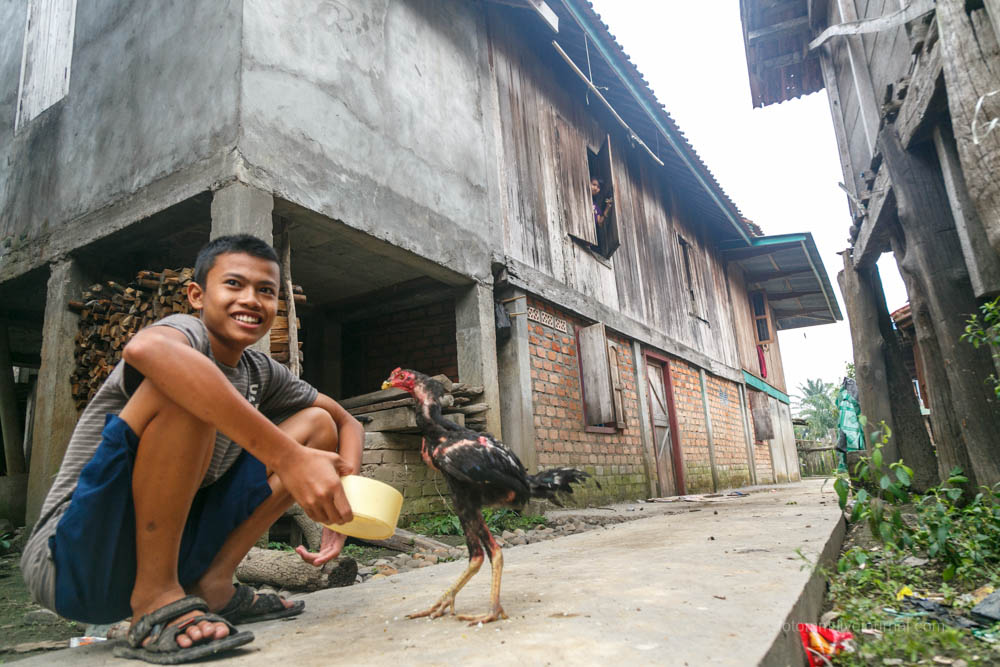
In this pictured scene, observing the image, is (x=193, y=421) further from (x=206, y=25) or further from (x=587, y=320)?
(x=587, y=320)

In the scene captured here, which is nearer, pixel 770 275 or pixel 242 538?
pixel 242 538

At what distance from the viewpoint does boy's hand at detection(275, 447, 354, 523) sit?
1.47 meters

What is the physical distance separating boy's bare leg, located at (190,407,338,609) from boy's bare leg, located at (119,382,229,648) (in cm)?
29

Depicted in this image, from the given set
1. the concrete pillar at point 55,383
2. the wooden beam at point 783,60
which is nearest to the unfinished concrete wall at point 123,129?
the concrete pillar at point 55,383

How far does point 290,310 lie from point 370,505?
126 inches

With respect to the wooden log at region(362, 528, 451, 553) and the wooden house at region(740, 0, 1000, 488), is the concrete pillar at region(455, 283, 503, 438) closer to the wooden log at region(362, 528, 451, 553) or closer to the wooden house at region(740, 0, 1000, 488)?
the wooden log at region(362, 528, 451, 553)

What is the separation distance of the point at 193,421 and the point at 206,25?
4.20m

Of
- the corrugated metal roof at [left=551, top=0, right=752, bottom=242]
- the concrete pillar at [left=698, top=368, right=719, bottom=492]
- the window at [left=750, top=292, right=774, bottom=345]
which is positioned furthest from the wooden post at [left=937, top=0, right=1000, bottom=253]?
the window at [left=750, top=292, right=774, bottom=345]

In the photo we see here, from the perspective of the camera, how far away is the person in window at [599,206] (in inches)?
372

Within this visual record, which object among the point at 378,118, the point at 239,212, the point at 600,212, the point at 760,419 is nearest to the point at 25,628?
the point at 239,212

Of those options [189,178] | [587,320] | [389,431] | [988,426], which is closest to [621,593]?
[988,426]

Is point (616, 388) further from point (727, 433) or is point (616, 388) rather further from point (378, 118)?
point (727, 433)

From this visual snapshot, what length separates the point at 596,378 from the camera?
25.5ft

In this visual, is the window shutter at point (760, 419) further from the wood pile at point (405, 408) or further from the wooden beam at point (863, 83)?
the wood pile at point (405, 408)
